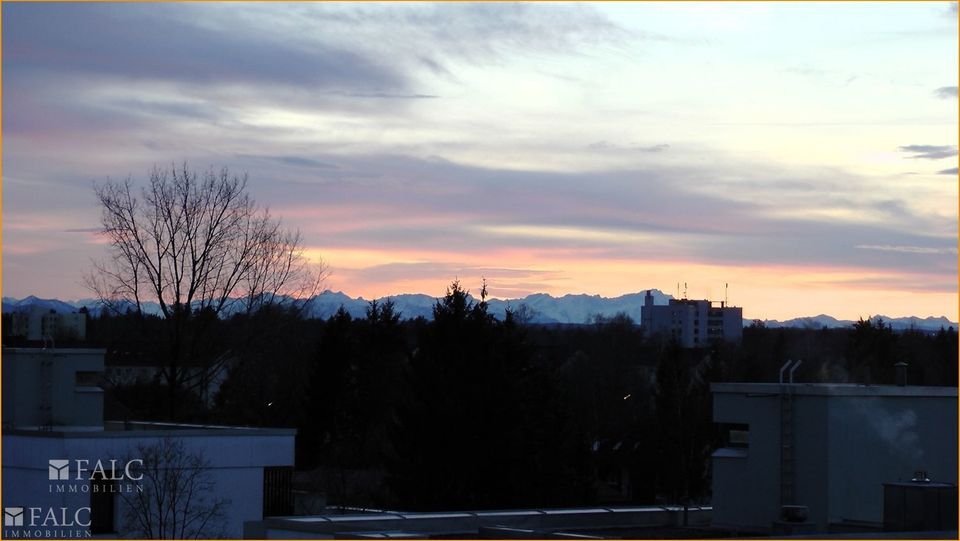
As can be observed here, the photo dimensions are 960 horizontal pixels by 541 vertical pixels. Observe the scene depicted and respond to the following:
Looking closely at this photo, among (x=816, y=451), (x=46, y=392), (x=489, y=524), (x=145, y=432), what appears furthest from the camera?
(x=46, y=392)

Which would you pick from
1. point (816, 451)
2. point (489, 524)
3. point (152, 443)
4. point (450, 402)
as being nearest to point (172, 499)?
point (152, 443)

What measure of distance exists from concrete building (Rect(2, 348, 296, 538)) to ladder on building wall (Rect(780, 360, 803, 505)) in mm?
10667

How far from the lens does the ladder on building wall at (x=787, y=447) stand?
65.9ft

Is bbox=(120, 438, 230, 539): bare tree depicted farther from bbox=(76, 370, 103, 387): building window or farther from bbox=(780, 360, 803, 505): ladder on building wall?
bbox=(780, 360, 803, 505): ladder on building wall

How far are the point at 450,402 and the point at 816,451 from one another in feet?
68.1

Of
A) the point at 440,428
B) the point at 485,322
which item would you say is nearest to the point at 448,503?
the point at 440,428

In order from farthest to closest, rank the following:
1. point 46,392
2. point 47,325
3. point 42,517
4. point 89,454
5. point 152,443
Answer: point 47,325 < point 46,392 < point 152,443 < point 89,454 < point 42,517

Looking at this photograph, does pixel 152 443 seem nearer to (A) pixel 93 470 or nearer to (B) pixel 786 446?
(A) pixel 93 470

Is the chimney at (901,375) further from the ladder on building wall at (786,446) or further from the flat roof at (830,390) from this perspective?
the ladder on building wall at (786,446)

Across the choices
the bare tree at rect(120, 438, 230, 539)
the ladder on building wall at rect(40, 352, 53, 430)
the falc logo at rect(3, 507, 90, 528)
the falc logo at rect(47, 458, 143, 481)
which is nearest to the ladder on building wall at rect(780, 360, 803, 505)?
the bare tree at rect(120, 438, 230, 539)

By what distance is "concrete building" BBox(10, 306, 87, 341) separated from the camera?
27116 millimetres

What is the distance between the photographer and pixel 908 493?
17.3m

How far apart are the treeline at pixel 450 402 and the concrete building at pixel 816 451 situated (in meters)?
11.3

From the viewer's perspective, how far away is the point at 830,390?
20109mm
